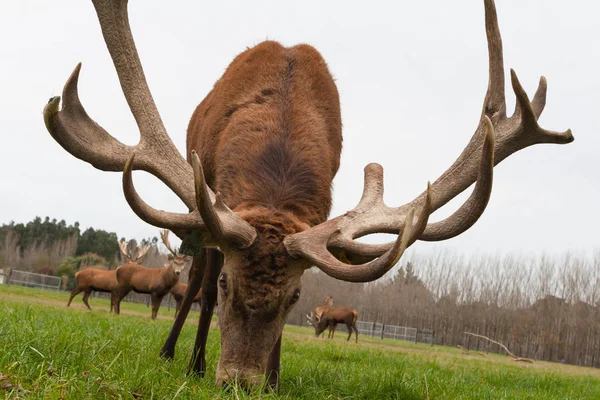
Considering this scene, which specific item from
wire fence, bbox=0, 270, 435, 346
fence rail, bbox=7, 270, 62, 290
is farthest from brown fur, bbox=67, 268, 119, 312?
fence rail, bbox=7, 270, 62, 290

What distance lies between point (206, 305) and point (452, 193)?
222cm

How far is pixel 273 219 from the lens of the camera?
154 inches

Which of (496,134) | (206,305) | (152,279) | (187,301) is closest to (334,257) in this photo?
(206,305)

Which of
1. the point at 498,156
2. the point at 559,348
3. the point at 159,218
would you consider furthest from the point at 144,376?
the point at 559,348

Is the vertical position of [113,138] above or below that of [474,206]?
above

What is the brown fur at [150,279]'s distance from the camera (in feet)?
76.7

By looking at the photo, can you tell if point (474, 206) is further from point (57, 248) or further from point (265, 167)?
point (57, 248)

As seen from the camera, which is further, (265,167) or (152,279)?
(152,279)

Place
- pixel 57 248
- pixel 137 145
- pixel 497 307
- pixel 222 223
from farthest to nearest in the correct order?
pixel 57 248, pixel 497 307, pixel 137 145, pixel 222 223

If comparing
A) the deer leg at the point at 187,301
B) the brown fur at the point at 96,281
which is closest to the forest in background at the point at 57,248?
the brown fur at the point at 96,281

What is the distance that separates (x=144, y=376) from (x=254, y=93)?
260 cm

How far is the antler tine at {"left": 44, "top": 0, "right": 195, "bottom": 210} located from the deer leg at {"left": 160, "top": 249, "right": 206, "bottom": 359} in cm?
130

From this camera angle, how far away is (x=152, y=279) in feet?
78.4

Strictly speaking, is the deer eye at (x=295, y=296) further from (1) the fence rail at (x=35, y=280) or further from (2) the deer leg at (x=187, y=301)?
(1) the fence rail at (x=35, y=280)
